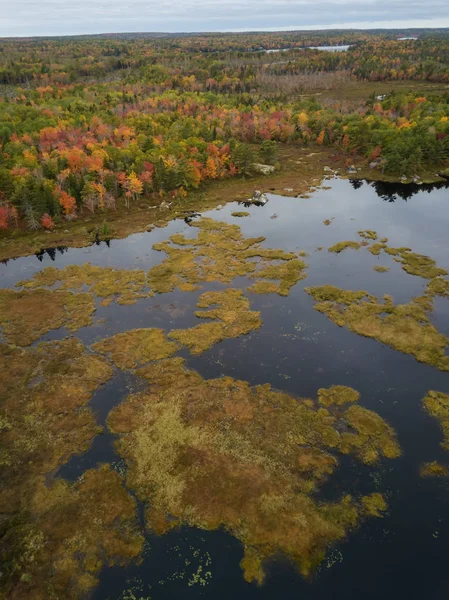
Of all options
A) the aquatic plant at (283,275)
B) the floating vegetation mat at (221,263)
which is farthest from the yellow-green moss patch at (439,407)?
the floating vegetation mat at (221,263)

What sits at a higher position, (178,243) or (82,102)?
(82,102)

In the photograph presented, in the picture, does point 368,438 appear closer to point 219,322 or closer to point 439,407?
point 439,407

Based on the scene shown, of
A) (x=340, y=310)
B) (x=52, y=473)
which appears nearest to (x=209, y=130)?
(x=340, y=310)

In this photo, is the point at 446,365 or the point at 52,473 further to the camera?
the point at 446,365

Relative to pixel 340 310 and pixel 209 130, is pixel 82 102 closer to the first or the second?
pixel 209 130

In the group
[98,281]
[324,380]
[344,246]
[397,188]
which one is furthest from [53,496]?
[397,188]

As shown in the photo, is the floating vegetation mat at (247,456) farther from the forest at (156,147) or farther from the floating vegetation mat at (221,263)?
the forest at (156,147)

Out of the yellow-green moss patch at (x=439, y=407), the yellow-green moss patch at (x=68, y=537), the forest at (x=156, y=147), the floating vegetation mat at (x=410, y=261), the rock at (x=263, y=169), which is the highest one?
the forest at (x=156, y=147)
